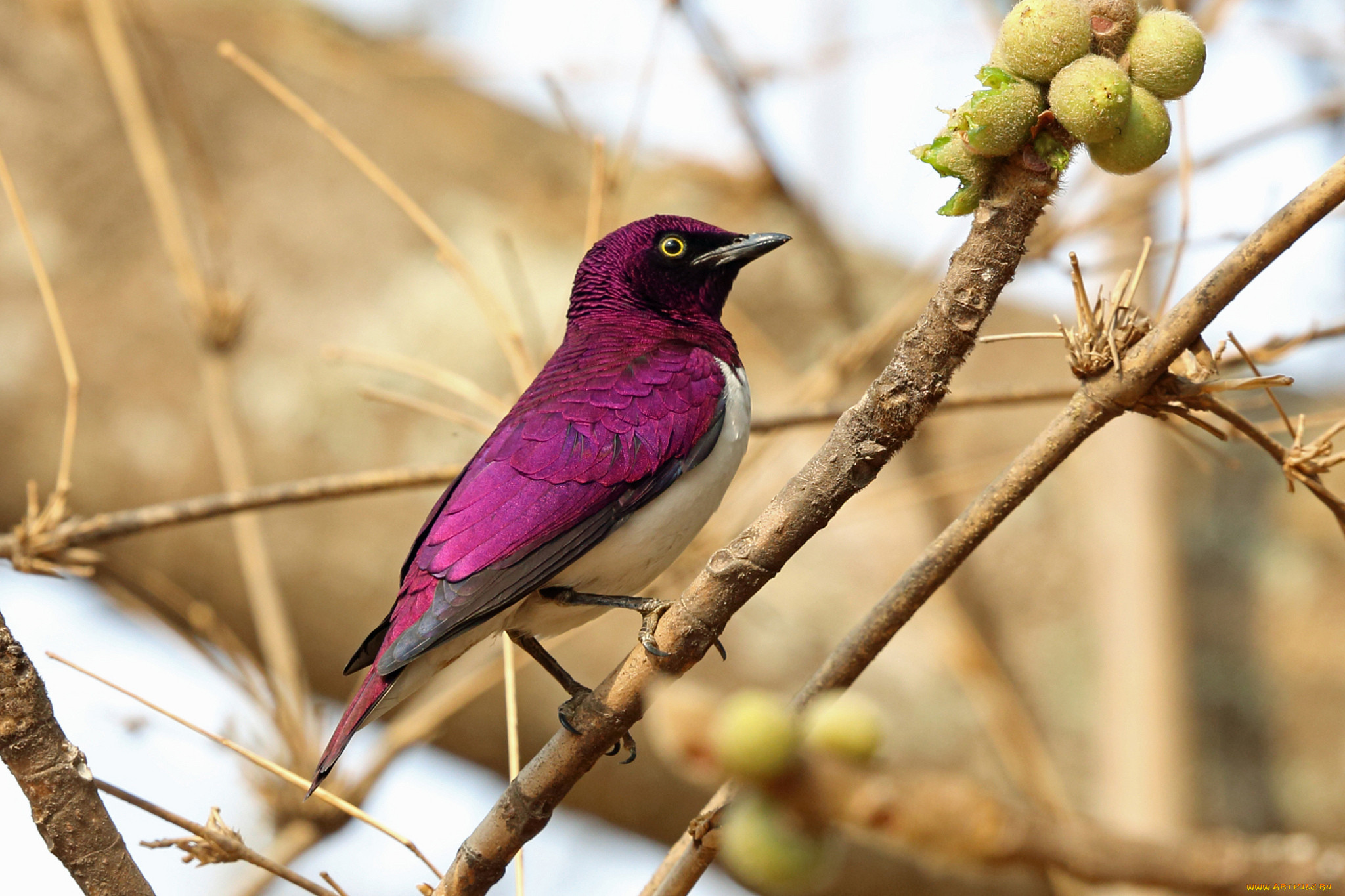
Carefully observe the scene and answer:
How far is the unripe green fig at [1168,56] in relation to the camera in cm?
133

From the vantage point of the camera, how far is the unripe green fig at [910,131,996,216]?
1.46 metres

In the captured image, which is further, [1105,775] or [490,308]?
[1105,775]

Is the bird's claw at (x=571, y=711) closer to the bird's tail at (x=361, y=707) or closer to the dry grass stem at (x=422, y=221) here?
the bird's tail at (x=361, y=707)

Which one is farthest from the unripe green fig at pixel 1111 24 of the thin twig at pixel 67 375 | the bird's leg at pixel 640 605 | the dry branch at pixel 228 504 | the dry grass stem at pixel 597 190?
the thin twig at pixel 67 375

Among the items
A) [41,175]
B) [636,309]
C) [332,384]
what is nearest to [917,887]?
[636,309]

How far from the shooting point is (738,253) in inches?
117

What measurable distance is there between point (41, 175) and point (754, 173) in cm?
322

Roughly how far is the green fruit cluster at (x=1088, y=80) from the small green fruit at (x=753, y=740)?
Answer: 3.16 feet

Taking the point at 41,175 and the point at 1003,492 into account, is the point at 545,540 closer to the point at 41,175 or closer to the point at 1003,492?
the point at 1003,492

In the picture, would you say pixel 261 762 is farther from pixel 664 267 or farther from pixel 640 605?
pixel 664 267

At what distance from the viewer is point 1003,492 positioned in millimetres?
1646

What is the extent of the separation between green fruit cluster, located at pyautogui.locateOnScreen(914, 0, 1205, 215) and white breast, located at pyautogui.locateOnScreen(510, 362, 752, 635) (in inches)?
45.1

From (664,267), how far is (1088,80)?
5.65 ft

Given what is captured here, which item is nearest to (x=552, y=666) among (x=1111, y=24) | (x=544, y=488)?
(x=544, y=488)
